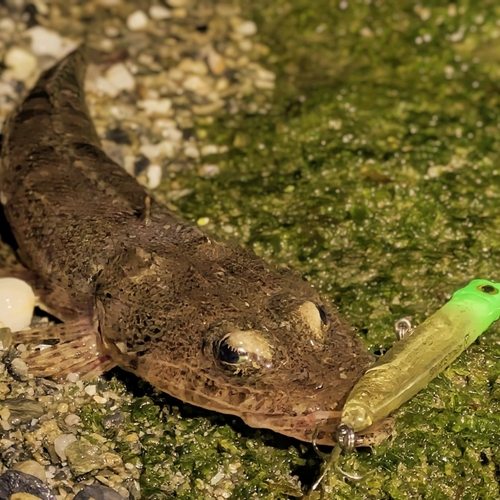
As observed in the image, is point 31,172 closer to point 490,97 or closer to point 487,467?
point 487,467

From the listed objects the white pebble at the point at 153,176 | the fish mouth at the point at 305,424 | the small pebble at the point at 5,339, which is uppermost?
the fish mouth at the point at 305,424

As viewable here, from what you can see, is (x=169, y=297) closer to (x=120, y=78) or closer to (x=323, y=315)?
(x=323, y=315)

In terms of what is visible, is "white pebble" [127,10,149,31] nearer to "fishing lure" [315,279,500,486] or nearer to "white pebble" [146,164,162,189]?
"white pebble" [146,164,162,189]

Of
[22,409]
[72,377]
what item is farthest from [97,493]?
[72,377]

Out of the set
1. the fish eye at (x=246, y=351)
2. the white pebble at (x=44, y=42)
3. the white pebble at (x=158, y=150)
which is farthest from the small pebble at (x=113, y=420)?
the white pebble at (x=44, y=42)

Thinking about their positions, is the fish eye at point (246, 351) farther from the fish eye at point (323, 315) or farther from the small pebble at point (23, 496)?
the small pebble at point (23, 496)

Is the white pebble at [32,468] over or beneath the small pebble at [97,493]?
over

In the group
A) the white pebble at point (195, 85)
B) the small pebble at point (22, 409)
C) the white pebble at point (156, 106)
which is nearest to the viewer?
the small pebble at point (22, 409)
